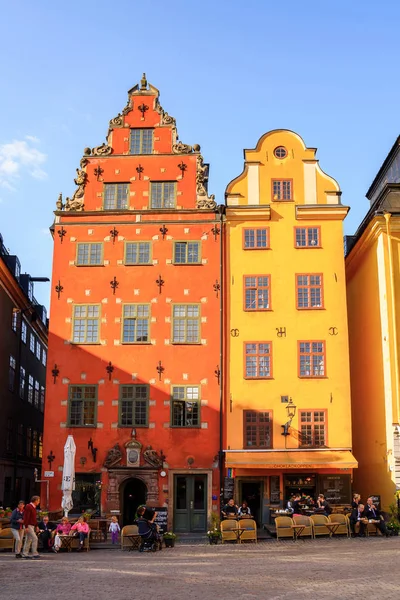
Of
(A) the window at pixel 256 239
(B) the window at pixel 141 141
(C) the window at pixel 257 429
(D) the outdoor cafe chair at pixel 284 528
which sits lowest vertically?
(D) the outdoor cafe chair at pixel 284 528

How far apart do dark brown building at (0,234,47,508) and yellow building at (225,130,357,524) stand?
12113 mm

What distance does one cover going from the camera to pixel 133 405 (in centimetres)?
3083

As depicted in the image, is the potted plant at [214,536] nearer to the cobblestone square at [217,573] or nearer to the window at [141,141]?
the cobblestone square at [217,573]

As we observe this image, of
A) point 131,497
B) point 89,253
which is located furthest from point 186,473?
point 89,253

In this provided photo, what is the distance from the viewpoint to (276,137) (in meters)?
33.6

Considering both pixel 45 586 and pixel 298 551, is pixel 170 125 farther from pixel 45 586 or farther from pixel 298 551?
pixel 45 586

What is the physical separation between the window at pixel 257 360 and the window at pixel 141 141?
32.5 feet

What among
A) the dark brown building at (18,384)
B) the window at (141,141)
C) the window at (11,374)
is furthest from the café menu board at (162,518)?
the window at (141,141)

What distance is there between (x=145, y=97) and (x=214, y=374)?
13.1 metres

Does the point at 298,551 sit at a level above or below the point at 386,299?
below

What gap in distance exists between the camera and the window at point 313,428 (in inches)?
1187

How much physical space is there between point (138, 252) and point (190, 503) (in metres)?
10.8

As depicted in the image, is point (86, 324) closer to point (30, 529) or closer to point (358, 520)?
point (30, 529)

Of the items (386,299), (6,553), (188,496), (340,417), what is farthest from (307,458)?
(6,553)
